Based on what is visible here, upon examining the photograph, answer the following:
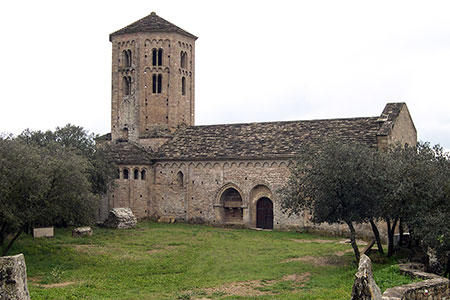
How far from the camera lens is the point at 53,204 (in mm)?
20969

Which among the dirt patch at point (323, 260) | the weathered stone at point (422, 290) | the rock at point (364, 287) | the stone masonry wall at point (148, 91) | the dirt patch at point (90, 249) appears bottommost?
the dirt patch at point (323, 260)

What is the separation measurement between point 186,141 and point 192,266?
19123mm

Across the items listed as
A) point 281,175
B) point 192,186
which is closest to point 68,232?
point 192,186

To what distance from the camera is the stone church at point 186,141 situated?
3447 cm

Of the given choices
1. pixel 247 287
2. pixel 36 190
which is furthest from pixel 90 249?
pixel 247 287

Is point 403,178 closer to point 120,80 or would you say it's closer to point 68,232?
point 68,232

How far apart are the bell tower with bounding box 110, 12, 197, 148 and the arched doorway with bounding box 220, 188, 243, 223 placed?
24.7ft

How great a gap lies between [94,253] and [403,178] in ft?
48.3

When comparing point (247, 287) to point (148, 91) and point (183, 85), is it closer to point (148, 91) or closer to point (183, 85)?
point (148, 91)

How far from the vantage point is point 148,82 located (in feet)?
137

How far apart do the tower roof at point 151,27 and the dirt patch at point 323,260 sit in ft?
83.1

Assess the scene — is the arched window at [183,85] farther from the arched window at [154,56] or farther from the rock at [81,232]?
the rock at [81,232]

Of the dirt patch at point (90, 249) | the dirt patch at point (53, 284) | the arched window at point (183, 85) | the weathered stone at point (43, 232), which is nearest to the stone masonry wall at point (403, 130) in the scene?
the arched window at point (183, 85)

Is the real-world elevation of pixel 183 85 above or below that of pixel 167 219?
above
